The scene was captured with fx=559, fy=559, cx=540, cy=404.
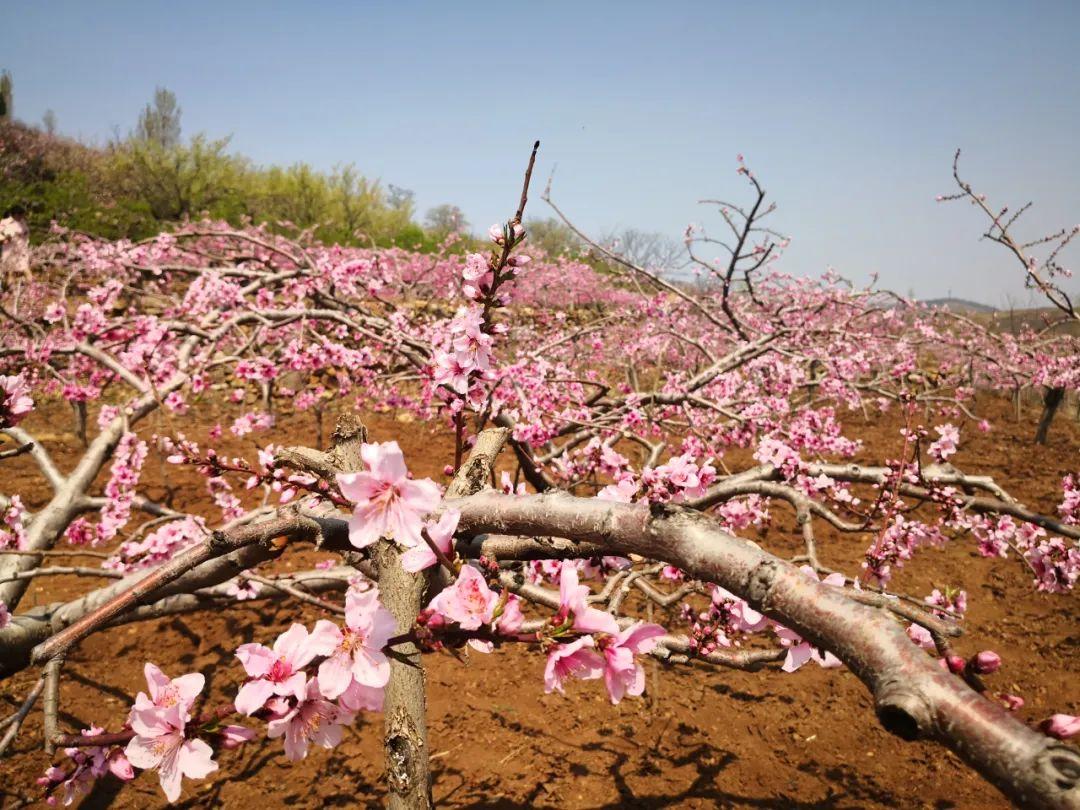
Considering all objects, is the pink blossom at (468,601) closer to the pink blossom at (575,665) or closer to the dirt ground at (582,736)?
the pink blossom at (575,665)

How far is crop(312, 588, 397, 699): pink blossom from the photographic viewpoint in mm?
808

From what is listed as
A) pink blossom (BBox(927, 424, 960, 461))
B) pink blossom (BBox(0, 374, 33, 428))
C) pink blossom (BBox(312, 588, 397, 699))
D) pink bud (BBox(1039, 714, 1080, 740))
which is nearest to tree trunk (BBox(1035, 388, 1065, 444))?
pink blossom (BBox(927, 424, 960, 461))

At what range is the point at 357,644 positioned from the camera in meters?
0.87

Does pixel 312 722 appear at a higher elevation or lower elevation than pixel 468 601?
lower

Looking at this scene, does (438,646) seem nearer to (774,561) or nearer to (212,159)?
(774,561)

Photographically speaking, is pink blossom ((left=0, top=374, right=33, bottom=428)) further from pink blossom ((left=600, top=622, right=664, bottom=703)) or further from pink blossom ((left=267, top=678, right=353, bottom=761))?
pink blossom ((left=600, top=622, right=664, bottom=703))

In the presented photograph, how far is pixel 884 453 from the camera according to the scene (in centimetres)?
909

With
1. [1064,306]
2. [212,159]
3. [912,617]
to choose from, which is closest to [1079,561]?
[1064,306]

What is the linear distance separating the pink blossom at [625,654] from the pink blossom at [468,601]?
0.20 m

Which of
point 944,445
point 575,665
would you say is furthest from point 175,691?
point 944,445

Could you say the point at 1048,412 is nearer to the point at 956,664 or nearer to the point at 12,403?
the point at 956,664

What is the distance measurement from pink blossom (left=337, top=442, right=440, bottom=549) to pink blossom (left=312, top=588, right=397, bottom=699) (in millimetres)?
87

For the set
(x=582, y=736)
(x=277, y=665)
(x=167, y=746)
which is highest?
(x=277, y=665)

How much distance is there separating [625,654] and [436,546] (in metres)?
0.33
